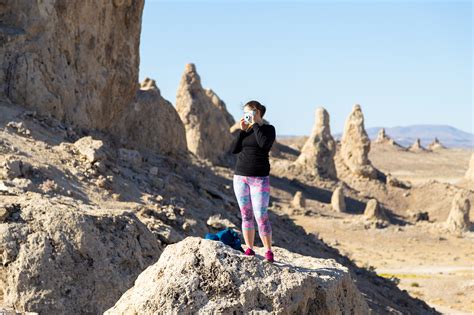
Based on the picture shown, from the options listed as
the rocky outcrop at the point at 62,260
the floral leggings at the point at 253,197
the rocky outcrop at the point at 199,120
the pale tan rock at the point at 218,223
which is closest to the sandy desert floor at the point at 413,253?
the rocky outcrop at the point at 199,120

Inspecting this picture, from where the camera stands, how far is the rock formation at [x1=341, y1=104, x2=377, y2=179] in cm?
4762

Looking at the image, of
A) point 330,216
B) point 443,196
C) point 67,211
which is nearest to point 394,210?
point 443,196

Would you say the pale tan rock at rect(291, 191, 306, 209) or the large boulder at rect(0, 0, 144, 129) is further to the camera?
the pale tan rock at rect(291, 191, 306, 209)

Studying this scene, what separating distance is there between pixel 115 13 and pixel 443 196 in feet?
109

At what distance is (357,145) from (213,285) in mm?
42970

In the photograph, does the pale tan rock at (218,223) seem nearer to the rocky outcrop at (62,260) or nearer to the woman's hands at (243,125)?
the rocky outcrop at (62,260)

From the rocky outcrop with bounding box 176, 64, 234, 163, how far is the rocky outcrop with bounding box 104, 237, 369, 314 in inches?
1346

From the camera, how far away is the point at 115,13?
57.3ft

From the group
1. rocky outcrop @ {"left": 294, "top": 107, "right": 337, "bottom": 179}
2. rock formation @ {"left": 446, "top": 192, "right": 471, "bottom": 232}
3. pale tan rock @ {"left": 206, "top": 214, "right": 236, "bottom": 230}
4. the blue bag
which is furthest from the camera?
rocky outcrop @ {"left": 294, "top": 107, "right": 337, "bottom": 179}

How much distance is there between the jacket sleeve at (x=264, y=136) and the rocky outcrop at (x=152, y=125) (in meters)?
14.9

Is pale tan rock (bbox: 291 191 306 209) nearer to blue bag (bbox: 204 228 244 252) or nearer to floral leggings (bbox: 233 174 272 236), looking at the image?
floral leggings (bbox: 233 174 272 236)

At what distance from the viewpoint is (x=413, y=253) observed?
33.5 metres

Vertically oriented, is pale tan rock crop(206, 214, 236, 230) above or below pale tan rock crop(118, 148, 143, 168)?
below

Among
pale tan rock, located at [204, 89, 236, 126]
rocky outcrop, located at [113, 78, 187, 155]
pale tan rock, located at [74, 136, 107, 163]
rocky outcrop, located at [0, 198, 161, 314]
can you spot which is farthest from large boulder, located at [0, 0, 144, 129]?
pale tan rock, located at [204, 89, 236, 126]
